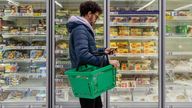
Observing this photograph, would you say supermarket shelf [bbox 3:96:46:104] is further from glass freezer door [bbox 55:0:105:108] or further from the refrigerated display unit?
glass freezer door [bbox 55:0:105:108]

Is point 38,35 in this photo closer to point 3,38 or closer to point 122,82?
point 3,38

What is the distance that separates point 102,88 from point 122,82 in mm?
1577

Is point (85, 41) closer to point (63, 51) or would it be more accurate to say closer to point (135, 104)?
point (63, 51)

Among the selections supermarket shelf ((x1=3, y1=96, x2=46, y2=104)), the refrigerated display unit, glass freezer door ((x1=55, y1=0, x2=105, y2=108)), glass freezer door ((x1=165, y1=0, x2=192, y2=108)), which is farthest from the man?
glass freezer door ((x1=165, y1=0, x2=192, y2=108))

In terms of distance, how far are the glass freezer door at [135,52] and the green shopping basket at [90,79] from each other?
4.23 ft

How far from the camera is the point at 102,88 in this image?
275 cm

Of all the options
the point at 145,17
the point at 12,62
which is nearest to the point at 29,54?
the point at 12,62

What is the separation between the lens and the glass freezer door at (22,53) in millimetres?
4047

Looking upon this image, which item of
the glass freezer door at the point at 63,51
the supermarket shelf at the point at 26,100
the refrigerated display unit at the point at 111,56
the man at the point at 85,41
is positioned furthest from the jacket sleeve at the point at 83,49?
the supermarket shelf at the point at 26,100

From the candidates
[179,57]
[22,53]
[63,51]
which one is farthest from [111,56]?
[22,53]

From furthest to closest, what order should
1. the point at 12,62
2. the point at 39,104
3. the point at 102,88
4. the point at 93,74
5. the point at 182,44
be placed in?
the point at 182,44, the point at 12,62, the point at 39,104, the point at 102,88, the point at 93,74

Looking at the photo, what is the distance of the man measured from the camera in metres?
2.60

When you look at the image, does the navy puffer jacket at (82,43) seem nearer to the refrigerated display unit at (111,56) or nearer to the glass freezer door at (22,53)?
the refrigerated display unit at (111,56)

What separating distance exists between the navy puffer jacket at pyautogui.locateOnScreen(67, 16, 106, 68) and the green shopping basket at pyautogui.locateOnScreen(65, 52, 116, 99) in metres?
0.09
